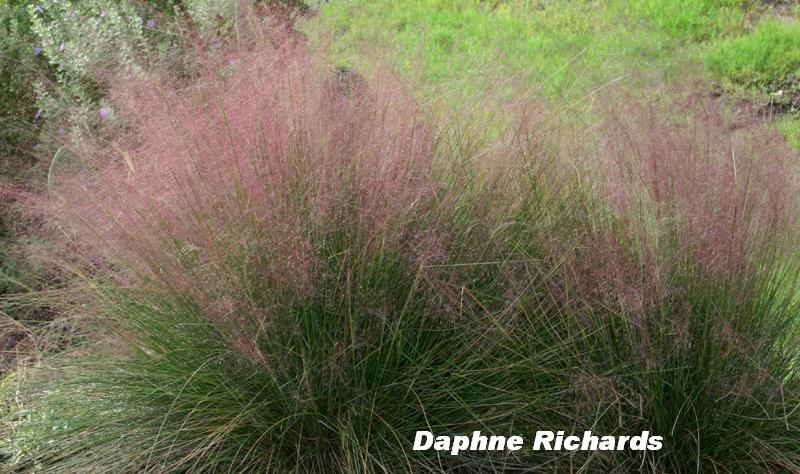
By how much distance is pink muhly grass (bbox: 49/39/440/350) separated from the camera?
9.63 ft

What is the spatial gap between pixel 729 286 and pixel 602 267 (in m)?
0.39

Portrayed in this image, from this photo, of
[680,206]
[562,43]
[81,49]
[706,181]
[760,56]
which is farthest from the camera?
[562,43]

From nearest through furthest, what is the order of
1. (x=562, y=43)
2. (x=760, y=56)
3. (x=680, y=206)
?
(x=680, y=206), (x=760, y=56), (x=562, y=43)

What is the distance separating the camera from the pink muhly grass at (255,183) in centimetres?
294

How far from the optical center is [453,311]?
9.78 feet

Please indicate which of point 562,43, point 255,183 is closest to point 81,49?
point 255,183

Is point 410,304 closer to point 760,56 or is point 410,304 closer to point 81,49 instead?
point 81,49

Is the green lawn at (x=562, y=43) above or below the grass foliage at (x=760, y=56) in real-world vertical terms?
above

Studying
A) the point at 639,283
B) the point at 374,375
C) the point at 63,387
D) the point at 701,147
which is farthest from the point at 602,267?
the point at 63,387

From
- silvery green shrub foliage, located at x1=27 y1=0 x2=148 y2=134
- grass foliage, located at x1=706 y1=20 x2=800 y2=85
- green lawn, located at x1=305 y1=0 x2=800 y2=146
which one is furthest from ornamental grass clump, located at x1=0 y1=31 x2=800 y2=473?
grass foliage, located at x1=706 y1=20 x2=800 y2=85

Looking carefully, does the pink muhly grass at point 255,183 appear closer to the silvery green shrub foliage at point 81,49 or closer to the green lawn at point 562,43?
the green lawn at point 562,43

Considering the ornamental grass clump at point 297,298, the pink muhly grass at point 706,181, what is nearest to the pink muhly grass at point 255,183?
the ornamental grass clump at point 297,298

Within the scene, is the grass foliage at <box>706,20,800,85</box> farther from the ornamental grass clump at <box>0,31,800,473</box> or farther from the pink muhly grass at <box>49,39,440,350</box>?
the pink muhly grass at <box>49,39,440,350</box>

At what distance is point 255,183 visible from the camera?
2.95 metres
